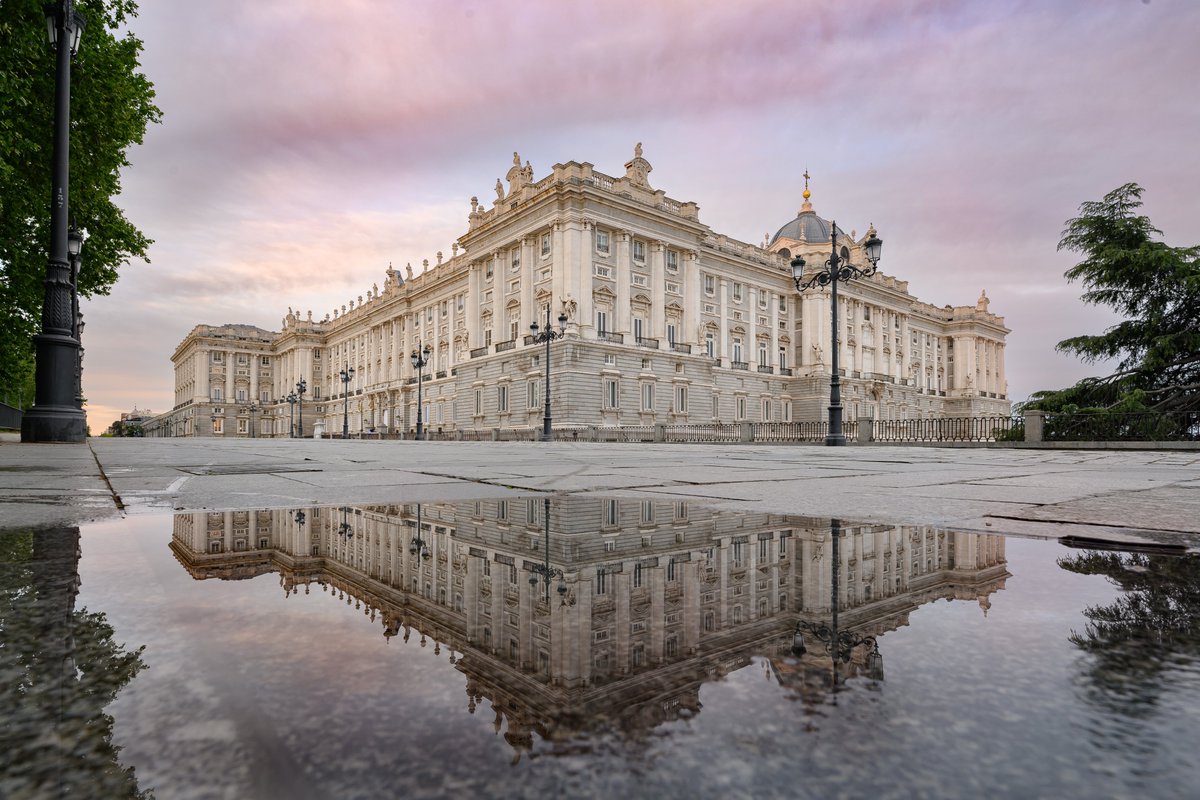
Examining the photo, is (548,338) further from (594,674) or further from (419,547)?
(594,674)

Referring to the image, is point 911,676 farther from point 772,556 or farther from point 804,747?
point 772,556

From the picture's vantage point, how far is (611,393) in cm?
3681

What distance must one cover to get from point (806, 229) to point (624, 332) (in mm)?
28127

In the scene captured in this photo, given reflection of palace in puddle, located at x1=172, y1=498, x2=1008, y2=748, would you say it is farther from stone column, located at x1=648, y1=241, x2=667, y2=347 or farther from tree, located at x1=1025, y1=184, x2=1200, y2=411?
stone column, located at x1=648, y1=241, x2=667, y2=347

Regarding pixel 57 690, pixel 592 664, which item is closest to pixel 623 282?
pixel 592 664

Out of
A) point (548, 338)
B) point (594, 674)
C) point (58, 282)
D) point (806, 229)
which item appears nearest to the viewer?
point (594, 674)

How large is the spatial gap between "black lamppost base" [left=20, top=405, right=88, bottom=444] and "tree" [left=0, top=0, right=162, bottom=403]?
220 inches

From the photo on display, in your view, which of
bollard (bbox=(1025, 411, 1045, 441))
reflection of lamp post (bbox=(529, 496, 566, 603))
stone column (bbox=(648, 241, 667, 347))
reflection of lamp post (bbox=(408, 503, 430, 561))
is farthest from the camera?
stone column (bbox=(648, 241, 667, 347))

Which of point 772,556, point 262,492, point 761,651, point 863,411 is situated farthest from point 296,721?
point 863,411

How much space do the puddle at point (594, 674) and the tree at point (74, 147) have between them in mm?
15018

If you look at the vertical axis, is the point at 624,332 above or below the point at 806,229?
below

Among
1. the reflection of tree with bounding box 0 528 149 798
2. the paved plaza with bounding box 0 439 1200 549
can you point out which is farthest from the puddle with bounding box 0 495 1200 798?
the paved plaza with bounding box 0 439 1200 549

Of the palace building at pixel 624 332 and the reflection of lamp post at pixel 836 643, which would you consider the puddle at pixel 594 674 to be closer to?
the reflection of lamp post at pixel 836 643

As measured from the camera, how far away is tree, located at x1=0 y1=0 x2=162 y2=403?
40.8 ft
